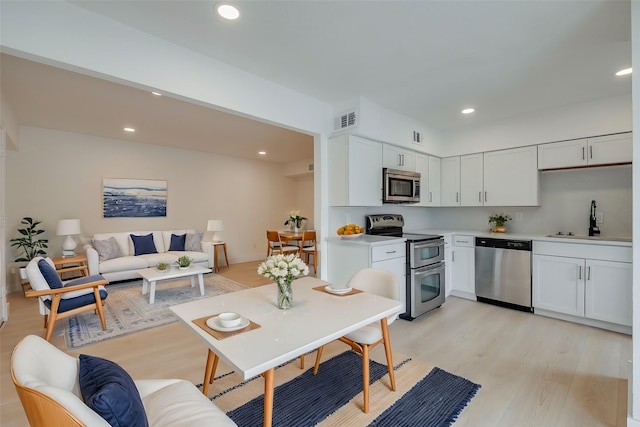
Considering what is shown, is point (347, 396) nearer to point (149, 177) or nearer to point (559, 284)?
point (559, 284)

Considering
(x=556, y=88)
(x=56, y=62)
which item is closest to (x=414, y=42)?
(x=556, y=88)

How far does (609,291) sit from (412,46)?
3087mm

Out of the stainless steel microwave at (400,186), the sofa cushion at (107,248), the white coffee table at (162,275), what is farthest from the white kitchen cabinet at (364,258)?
the sofa cushion at (107,248)

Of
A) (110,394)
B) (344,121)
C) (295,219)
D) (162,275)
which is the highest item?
(344,121)

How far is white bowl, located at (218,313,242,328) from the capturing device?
1351 millimetres

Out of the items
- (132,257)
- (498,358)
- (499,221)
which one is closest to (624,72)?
(499,221)

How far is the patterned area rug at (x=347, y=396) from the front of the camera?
1715 mm

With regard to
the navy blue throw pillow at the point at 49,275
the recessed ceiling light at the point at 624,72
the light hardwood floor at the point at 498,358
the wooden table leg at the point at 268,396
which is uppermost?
the recessed ceiling light at the point at 624,72

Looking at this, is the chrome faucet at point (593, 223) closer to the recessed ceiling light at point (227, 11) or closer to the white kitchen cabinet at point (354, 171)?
the white kitchen cabinet at point (354, 171)

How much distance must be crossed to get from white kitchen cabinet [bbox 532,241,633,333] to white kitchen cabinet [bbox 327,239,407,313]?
1.59 meters

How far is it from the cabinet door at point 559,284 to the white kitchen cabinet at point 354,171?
6.55ft

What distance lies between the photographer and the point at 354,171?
3330mm

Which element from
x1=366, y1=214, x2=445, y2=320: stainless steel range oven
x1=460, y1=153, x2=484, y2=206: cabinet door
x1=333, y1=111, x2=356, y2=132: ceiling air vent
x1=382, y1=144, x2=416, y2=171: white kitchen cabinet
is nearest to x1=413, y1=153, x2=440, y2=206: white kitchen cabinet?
x1=382, y1=144, x2=416, y2=171: white kitchen cabinet

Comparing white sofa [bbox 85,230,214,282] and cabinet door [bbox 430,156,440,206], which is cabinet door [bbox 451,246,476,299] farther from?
white sofa [bbox 85,230,214,282]
